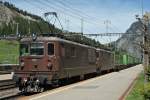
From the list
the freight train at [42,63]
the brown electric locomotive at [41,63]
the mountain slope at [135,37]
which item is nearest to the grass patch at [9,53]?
the mountain slope at [135,37]

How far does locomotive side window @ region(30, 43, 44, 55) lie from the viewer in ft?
80.5

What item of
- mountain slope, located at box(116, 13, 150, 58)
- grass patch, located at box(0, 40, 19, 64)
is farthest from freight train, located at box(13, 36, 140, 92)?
grass patch, located at box(0, 40, 19, 64)

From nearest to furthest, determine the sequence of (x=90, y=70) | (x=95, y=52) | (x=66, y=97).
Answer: (x=66, y=97) → (x=90, y=70) → (x=95, y=52)

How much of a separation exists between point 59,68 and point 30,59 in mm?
1705

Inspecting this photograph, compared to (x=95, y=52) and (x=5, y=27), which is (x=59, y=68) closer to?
(x=95, y=52)

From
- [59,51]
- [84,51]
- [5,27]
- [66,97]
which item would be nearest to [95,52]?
[84,51]

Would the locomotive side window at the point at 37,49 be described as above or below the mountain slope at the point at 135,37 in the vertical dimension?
below

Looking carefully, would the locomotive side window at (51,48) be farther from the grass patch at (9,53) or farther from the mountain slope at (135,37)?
the grass patch at (9,53)

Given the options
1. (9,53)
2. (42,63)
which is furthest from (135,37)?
(42,63)

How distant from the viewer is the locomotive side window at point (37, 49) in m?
24.5

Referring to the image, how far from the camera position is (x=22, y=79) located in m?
23.5

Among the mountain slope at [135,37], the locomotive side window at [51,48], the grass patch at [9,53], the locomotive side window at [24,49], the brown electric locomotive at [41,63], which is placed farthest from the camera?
the grass patch at [9,53]

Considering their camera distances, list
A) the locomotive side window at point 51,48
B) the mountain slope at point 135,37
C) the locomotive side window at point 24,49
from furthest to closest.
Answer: the mountain slope at point 135,37, the locomotive side window at point 24,49, the locomotive side window at point 51,48

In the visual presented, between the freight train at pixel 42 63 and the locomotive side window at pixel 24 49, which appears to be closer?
the freight train at pixel 42 63
